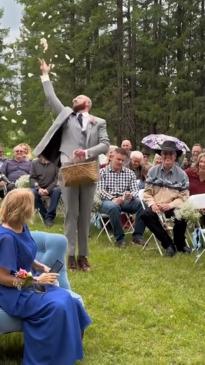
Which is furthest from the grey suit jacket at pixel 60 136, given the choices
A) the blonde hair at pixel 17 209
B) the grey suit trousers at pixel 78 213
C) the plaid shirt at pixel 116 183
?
the blonde hair at pixel 17 209

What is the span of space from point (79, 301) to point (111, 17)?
20.3 meters

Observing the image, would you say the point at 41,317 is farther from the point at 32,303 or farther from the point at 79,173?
the point at 79,173

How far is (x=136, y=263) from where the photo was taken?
667cm

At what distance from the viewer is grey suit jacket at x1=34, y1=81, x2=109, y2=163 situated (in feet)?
19.3

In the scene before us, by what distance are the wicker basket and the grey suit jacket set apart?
123 mm

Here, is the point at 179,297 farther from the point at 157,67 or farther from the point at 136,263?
the point at 157,67

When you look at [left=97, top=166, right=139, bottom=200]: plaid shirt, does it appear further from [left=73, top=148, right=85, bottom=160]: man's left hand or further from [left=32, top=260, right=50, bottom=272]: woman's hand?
[left=32, top=260, right=50, bottom=272]: woman's hand

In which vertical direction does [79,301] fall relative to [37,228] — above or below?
above

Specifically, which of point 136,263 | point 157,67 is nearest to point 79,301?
point 136,263

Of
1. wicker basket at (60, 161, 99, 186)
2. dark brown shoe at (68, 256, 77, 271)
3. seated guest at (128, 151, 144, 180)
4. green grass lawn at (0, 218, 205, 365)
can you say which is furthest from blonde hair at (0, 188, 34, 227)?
seated guest at (128, 151, 144, 180)

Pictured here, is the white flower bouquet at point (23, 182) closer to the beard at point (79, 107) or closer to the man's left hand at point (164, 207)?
the man's left hand at point (164, 207)

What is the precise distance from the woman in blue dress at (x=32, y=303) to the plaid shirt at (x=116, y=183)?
438cm

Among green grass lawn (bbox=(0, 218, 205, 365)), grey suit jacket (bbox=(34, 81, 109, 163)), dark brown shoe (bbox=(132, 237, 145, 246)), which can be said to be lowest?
dark brown shoe (bbox=(132, 237, 145, 246))

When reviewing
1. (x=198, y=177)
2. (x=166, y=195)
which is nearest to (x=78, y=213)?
(x=166, y=195)
